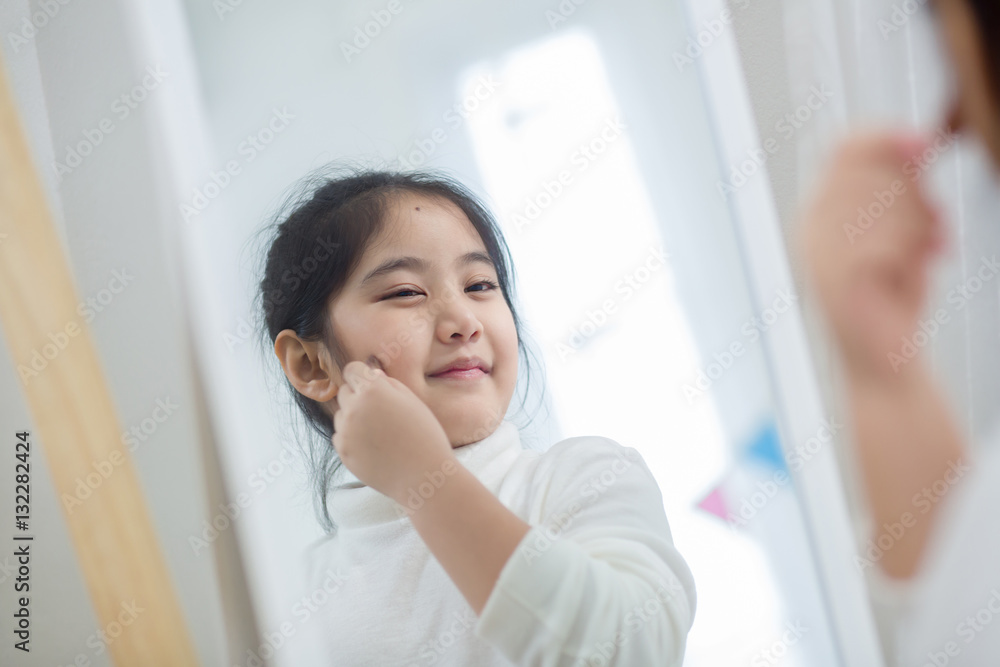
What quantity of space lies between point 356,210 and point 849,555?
1.58 ft

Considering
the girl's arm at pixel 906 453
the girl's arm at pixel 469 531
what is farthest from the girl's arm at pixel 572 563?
the girl's arm at pixel 906 453

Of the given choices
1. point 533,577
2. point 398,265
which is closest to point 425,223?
point 398,265

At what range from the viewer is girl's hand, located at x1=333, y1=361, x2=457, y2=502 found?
0.52 m

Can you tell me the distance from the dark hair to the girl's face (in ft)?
0.05

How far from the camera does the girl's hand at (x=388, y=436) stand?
52cm

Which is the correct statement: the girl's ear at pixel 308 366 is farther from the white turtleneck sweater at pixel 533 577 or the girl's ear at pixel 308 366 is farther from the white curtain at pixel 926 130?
the white curtain at pixel 926 130

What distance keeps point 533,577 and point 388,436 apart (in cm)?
14

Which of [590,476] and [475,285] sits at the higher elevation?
[475,285]

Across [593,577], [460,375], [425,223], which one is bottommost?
[593,577]

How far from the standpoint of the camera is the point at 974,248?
534 mm

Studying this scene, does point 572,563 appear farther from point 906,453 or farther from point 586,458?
point 906,453

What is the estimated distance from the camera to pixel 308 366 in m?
0.63

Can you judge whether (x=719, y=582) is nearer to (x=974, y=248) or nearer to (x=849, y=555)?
(x=849, y=555)

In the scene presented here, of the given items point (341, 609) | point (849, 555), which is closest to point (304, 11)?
point (341, 609)
